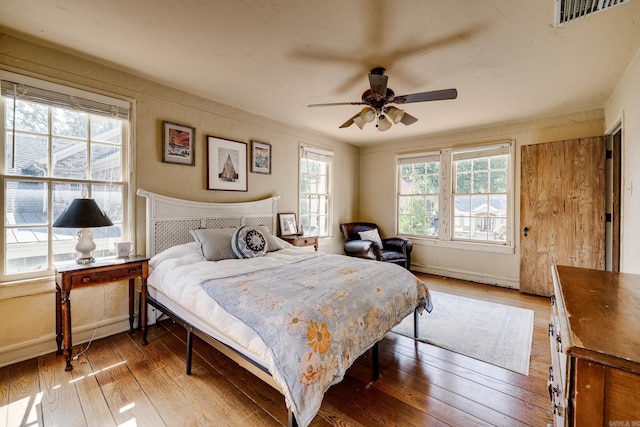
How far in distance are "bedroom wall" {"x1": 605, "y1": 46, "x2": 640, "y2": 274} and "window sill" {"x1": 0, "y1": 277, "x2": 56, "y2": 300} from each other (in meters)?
4.97

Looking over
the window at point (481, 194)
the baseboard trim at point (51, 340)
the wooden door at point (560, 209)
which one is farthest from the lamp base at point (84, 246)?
the wooden door at point (560, 209)

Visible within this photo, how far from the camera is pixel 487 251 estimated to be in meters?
4.55

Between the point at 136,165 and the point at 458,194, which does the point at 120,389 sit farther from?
the point at 458,194

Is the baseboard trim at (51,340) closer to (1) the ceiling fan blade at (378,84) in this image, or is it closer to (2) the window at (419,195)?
(1) the ceiling fan blade at (378,84)

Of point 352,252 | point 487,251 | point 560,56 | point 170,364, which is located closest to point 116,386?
point 170,364

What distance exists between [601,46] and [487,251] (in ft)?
10.1

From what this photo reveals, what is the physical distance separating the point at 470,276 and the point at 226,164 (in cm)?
432

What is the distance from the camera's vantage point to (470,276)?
470cm

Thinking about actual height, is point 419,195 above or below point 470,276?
above

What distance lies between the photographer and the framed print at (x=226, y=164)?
11.5ft

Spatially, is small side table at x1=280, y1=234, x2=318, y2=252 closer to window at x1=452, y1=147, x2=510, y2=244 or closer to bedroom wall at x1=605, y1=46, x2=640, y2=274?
window at x1=452, y1=147, x2=510, y2=244

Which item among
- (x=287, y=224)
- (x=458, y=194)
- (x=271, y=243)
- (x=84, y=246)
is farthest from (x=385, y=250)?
(x=84, y=246)

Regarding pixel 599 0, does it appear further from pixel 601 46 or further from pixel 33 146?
pixel 33 146

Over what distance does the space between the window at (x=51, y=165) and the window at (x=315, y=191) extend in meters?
2.64
